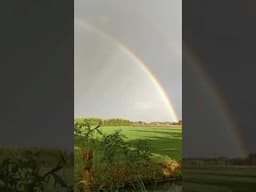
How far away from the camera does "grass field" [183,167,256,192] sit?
3.85 m

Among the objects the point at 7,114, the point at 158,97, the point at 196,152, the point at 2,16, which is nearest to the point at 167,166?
the point at 196,152

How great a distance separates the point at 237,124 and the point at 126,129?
3.60 ft

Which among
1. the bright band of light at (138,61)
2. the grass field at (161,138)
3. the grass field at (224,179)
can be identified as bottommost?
the grass field at (224,179)

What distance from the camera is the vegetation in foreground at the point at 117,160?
158 inches

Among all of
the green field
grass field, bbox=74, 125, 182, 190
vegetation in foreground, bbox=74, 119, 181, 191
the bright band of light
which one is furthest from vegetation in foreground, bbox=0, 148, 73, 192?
the bright band of light

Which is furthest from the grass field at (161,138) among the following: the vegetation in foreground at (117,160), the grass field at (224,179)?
the grass field at (224,179)

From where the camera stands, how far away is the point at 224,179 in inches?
153

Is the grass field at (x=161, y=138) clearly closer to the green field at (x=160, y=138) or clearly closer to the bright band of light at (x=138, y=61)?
the green field at (x=160, y=138)

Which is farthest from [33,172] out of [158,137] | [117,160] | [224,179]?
[224,179]

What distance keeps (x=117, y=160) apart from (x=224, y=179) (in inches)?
41.7

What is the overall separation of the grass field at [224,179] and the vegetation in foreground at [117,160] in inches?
9.5

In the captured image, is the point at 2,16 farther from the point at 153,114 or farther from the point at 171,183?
the point at 171,183

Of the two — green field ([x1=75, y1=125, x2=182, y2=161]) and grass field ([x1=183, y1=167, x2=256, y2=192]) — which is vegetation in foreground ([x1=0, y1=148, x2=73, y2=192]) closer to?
green field ([x1=75, y1=125, x2=182, y2=161])

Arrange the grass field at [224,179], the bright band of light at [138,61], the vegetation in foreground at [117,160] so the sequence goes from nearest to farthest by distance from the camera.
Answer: the grass field at [224,179]
the vegetation in foreground at [117,160]
the bright band of light at [138,61]
